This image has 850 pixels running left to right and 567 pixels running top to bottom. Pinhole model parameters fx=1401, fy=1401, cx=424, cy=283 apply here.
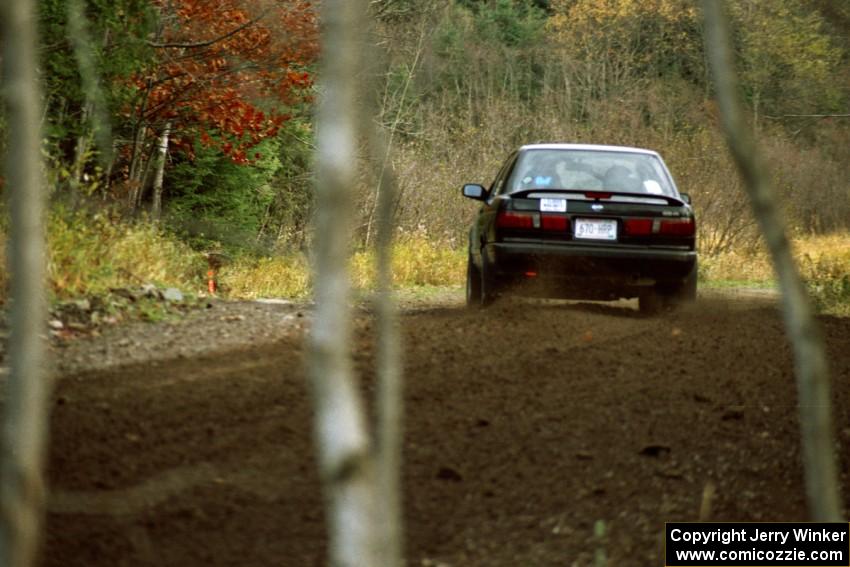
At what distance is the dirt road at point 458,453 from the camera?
18.0 feet

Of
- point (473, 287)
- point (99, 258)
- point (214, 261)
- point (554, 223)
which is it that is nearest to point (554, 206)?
point (554, 223)

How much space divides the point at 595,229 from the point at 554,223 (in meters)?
0.36

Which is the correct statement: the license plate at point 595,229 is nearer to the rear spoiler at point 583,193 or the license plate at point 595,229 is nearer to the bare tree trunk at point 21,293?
the rear spoiler at point 583,193

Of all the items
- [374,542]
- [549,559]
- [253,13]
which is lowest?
[549,559]

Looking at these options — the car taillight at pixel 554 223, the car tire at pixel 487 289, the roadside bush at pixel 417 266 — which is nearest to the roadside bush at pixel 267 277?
the roadside bush at pixel 417 266

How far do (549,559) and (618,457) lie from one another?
4.93 ft

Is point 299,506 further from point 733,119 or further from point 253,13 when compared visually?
point 253,13

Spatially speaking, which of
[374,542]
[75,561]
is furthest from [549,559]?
[374,542]

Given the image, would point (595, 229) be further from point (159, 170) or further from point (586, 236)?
point (159, 170)

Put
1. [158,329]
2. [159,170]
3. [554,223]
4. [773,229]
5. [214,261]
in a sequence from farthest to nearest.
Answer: [214,261]
[159,170]
[554,223]
[158,329]
[773,229]

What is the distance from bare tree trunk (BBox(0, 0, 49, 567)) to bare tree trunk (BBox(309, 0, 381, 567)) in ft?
3.08

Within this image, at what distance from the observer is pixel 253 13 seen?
16.2 metres

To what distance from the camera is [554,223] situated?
476 inches

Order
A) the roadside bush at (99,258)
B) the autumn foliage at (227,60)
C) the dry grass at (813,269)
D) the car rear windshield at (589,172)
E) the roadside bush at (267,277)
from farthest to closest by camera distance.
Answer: the roadside bush at (267,277) < the autumn foliage at (227,60) < the dry grass at (813,269) < the car rear windshield at (589,172) < the roadside bush at (99,258)
